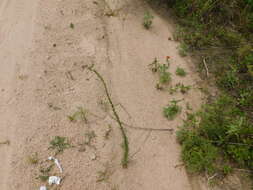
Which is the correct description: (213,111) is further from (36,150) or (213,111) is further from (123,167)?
(36,150)

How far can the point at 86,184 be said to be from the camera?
6.61 ft

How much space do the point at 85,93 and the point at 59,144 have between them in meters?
0.69

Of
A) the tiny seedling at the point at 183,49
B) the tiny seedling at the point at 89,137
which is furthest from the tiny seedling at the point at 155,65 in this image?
the tiny seedling at the point at 89,137

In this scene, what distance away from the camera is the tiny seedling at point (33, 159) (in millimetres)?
2064

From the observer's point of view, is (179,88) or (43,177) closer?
(43,177)

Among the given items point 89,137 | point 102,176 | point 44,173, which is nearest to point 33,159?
point 44,173

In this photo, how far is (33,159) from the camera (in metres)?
2.08

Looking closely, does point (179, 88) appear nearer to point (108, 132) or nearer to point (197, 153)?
point (197, 153)

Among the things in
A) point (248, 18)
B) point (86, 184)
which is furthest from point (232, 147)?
point (248, 18)

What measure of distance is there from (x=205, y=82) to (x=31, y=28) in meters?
2.65

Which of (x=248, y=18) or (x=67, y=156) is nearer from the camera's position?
(x=67, y=156)

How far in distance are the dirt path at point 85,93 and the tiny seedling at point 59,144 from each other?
47 mm

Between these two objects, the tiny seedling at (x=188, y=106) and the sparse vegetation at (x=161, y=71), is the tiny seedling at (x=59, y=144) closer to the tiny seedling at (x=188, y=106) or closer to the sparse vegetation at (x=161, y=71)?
the sparse vegetation at (x=161, y=71)

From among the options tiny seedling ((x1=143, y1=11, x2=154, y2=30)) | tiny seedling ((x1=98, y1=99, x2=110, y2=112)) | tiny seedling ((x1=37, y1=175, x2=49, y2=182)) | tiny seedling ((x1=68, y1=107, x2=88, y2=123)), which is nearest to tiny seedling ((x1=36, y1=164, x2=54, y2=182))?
tiny seedling ((x1=37, y1=175, x2=49, y2=182))
